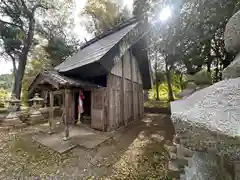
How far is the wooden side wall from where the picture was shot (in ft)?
20.1

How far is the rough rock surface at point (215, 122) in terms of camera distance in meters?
0.59

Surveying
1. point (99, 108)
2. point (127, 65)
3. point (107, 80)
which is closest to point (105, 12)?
point (127, 65)

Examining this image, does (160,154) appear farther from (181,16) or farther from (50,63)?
(50,63)

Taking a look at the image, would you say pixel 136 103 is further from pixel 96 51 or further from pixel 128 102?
pixel 96 51

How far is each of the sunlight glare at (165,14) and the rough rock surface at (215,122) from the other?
9282 millimetres

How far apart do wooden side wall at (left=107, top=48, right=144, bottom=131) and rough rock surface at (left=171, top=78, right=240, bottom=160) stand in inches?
205

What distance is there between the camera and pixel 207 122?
665 millimetres

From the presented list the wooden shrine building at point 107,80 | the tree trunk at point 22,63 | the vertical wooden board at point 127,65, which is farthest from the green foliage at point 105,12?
the vertical wooden board at point 127,65

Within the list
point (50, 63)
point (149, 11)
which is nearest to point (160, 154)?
point (149, 11)

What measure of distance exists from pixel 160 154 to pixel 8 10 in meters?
15.6

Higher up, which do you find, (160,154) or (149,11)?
(149,11)

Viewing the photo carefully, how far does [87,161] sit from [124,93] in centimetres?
428

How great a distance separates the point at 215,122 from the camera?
0.65 metres

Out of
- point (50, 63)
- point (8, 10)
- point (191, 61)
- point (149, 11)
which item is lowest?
point (191, 61)
